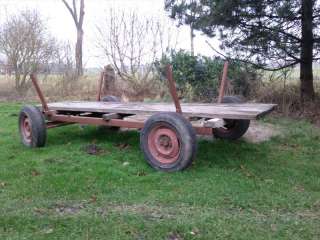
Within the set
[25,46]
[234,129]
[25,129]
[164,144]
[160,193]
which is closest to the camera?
[160,193]

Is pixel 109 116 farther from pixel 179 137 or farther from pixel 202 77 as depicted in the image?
pixel 202 77

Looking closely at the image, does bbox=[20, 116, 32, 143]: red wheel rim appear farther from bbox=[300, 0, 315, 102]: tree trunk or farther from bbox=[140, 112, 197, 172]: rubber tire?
bbox=[300, 0, 315, 102]: tree trunk

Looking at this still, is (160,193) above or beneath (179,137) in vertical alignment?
beneath

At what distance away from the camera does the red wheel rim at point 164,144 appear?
4910mm

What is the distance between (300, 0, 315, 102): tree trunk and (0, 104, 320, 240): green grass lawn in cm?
270

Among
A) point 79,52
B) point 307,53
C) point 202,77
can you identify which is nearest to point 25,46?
point 79,52

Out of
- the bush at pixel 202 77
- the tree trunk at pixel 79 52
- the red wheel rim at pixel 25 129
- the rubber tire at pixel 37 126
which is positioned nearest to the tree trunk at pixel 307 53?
the bush at pixel 202 77

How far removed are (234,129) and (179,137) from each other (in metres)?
2.02

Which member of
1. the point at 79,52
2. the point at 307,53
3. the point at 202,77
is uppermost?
the point at 79,52

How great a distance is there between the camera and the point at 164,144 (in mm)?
5039

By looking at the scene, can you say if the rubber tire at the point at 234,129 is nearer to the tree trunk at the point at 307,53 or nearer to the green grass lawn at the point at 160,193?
the green grass lawn at the point at 160,193

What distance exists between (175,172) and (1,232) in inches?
85.1

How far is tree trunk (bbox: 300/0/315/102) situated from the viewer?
26.0 ft

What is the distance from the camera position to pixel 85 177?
16.1ft
